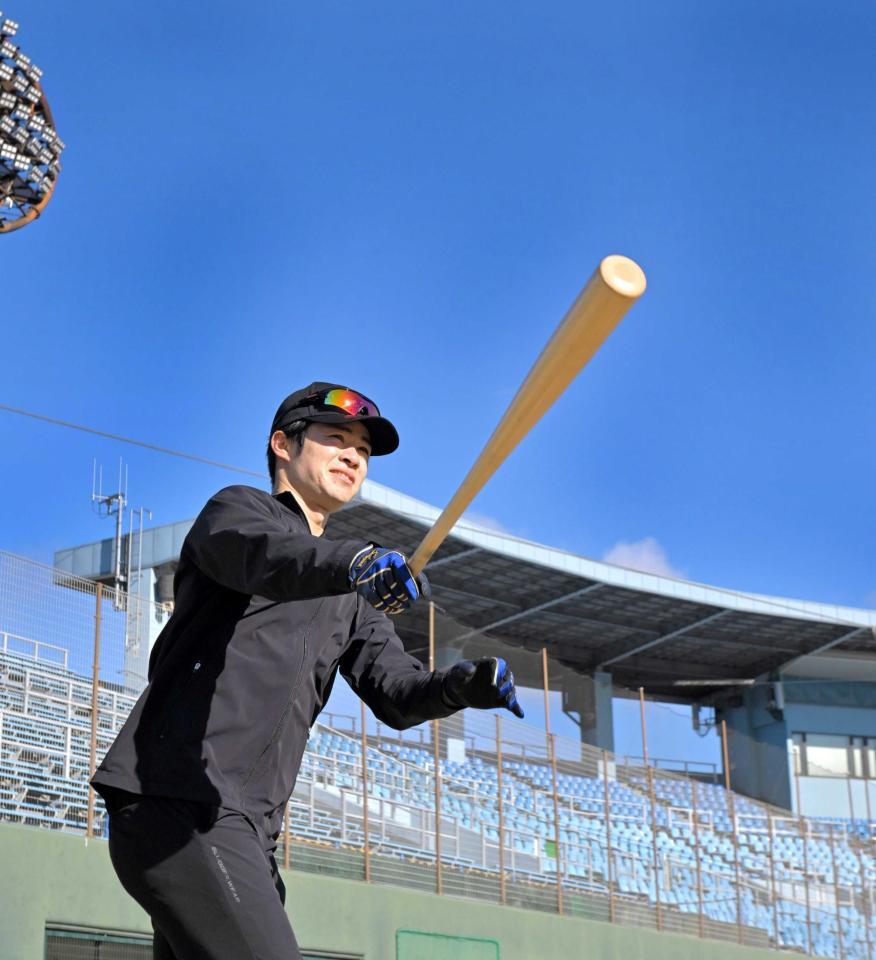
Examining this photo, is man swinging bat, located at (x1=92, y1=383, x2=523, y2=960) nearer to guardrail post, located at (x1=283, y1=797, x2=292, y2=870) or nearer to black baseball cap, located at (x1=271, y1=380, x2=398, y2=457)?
black baseball cap, located at (x1=271, y1=380, x2=398, y2=457)

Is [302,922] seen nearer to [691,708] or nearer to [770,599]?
[770,599]

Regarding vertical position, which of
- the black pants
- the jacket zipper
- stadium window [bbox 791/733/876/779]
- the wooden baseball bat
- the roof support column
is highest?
the roof support column

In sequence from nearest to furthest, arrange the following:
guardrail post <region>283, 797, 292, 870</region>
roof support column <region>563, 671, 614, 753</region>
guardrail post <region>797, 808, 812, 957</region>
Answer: guardrail post <region>283, 797, 292, 870</region>, guardrail post <region>797, 808, 812, 957</region>, roof support column <region>563, 671, 614, 753</region>

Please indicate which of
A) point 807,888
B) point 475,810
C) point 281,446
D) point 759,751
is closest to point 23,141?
point 475,810

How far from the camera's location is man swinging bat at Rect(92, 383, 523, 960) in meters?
2.50

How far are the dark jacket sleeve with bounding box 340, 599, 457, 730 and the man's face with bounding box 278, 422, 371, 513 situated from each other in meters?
0.27

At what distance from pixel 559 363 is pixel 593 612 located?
2814 centimetres

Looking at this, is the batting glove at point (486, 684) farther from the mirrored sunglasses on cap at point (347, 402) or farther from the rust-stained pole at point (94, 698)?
the rust-stained pole at point (94, 698)

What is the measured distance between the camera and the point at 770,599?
103ft

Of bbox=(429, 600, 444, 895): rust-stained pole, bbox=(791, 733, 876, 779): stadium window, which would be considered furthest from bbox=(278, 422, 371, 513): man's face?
bbox=(791, 733, 876, 779): stadium window

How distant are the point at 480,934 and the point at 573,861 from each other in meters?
1.95

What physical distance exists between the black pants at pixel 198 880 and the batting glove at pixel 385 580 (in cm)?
62

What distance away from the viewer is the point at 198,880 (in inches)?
101

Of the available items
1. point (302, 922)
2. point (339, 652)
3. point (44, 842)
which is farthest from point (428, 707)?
point (302, 922)
